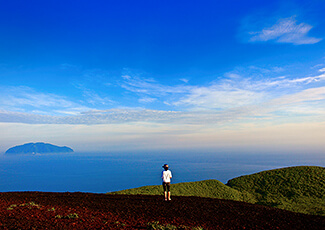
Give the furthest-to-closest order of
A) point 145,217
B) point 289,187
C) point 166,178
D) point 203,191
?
point 289,187 → point 203,191 → point 166,178 → point 145,217

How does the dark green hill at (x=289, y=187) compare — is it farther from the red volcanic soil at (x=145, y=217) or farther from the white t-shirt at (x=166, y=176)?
the white t-shirt at (x=166, y=176)

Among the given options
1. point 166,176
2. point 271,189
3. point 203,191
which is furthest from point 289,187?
point 166,176

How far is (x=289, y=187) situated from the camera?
2497 centimetres

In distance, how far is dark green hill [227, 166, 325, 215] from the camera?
20.5 metres

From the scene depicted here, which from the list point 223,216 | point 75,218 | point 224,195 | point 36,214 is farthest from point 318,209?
point 36,214

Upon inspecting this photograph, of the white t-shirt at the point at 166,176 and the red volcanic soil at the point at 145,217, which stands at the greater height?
the white t-shirt at the point at 166,176

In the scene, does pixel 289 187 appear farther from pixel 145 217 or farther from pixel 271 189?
pixel 145 217

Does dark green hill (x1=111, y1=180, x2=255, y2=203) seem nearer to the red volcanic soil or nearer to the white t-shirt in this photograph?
the white t-shirt

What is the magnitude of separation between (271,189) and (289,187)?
2.18 meters

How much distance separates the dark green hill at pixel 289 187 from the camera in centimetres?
2050

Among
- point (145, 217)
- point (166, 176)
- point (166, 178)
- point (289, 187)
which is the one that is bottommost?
point (289, 187)

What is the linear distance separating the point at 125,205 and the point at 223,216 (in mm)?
5718

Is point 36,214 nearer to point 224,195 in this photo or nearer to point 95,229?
point 95,229

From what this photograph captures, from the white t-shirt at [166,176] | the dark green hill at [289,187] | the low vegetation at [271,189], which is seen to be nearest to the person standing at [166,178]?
the white t-shirt at [166,176]
